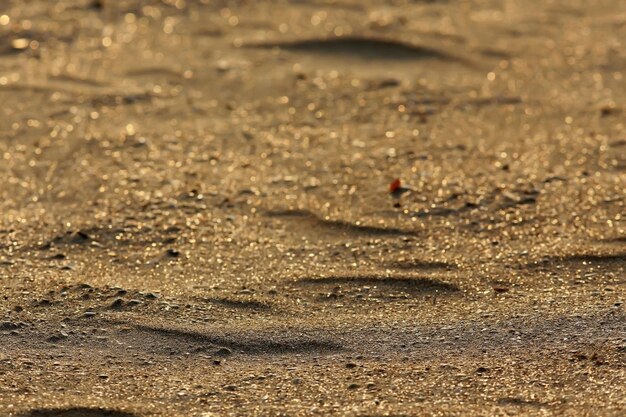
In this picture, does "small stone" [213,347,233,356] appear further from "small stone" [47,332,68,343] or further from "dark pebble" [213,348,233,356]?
"small stone" [47,332,68,343]

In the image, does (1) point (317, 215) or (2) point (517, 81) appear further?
(2) point (517, 81)

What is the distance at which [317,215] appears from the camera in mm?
3357

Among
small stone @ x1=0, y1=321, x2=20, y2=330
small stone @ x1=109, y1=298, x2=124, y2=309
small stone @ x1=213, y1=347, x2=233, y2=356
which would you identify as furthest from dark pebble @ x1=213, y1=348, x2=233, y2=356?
small stone @ x1=0, y1=321, x2=20, y2=330

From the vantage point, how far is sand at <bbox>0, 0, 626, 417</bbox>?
264 cm

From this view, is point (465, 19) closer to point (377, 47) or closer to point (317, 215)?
point (377, 47)

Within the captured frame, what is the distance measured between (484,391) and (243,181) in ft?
4.23

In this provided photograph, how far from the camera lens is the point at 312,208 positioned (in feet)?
11.2

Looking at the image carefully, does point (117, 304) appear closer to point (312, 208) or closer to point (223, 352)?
point (223, 352)

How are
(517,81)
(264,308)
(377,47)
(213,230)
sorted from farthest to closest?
1. (377,47)
2. (517,81)
3. (213,230)
4. (264,308)

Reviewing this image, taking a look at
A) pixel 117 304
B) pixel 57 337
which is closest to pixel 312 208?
pixel 117 304

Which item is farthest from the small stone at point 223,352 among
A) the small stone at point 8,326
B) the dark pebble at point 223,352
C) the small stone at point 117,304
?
the small stone at point 8,326

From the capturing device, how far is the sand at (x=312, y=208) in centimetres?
264

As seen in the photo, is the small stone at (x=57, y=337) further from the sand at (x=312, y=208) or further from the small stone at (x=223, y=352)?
the small stone at (x=223, y=352)

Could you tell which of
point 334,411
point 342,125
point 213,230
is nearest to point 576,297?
point 334,411
